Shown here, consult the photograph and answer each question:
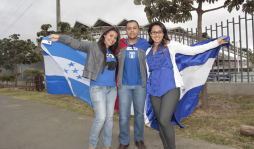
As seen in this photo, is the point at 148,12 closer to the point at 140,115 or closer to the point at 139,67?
the point at 139,67

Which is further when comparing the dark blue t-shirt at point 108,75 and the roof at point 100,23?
the roof at point 100,23

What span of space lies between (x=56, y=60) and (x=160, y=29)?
2.16 metres

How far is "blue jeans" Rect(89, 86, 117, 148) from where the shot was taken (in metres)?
2.91

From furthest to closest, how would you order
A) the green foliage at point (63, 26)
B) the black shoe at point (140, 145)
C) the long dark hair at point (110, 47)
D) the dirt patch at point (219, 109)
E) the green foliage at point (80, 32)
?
the green foliage at point (80, 32) < the green foliage at point (63, 26) < the dirt patch at point (219, 109) < the black shoe at point (140, 145) < the long dark hair at point (110, 47)

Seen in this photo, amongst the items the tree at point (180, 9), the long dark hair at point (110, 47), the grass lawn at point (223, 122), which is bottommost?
the grass lawn at point (223, 122)

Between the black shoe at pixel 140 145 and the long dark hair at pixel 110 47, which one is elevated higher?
the long dark hair at pixel 110 47

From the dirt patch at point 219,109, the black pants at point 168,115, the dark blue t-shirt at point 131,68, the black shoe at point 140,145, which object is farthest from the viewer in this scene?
the dirt patch at point 219,109

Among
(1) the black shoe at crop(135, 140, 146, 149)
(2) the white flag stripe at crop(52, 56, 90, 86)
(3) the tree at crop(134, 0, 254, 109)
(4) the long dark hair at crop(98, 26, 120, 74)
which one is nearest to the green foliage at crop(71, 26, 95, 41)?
(3) the tree at crop(134, 0, 254, 109)

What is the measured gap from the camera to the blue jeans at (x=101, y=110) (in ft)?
9.55

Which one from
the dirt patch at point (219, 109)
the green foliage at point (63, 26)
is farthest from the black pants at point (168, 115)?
the green foliage at point (63, 26)

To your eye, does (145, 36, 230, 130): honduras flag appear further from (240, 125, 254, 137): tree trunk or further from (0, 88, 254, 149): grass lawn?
(240, 125, 254, 137): tree trunk

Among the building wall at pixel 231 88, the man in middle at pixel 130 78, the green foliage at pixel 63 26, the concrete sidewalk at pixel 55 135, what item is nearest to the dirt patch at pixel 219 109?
the building wall at pixel 231 88

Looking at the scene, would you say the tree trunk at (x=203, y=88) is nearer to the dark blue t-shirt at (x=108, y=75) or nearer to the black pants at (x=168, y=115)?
the black pants at (x=168, y=115)

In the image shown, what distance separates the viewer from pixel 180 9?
6570mm
